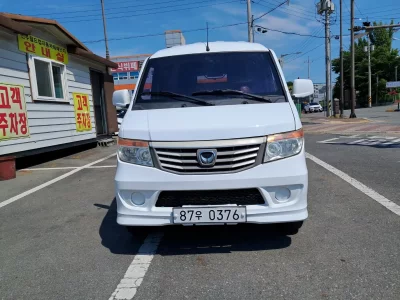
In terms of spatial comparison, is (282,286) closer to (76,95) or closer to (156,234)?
(156,234)

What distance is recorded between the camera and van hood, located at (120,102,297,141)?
114 inches

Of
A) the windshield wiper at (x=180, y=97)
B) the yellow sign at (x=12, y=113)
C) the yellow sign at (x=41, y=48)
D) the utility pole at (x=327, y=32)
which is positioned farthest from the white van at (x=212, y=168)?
the utility pole at (x=327, y=32)

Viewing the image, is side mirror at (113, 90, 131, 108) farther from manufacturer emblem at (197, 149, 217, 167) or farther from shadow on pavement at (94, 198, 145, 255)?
manufacturer emblem at (197, 149, 217, 167)

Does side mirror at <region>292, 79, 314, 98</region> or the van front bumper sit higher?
side mirror at <region>292, 79, 314, 98</region>

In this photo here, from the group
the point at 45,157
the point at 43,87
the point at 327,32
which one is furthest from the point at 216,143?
the point at 327,32

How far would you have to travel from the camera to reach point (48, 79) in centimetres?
969

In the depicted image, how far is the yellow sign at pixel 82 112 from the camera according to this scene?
1106 cm

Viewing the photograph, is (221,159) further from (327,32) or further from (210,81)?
(327,32)

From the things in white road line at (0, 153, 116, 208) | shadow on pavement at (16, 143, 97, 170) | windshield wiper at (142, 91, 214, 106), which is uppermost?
windshield wiper at (142, 91, 214, 106)

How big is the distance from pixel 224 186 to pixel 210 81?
152cm

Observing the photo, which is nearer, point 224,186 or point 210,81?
point 224,186

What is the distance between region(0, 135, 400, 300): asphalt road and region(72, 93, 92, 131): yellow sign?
6260 mm

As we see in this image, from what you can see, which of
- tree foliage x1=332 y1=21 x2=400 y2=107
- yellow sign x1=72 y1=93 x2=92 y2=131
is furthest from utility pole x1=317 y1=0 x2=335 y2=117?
tree foliage x1=332 y1=21 x2=400 y2=107

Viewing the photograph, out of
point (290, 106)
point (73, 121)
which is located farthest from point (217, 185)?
point (73, 121)
